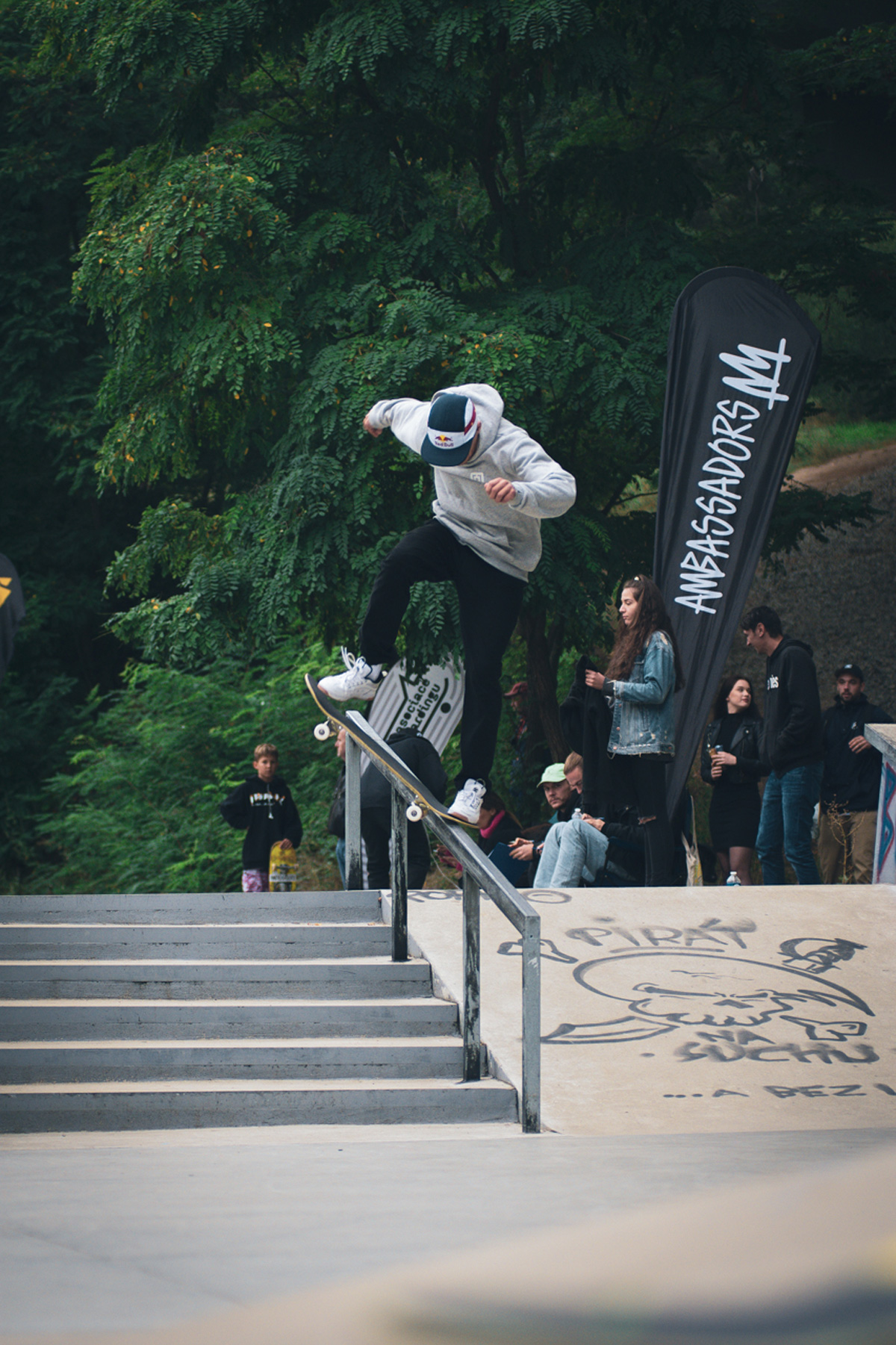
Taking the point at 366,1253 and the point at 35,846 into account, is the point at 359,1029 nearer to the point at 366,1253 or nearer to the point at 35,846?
the point at 366,1253

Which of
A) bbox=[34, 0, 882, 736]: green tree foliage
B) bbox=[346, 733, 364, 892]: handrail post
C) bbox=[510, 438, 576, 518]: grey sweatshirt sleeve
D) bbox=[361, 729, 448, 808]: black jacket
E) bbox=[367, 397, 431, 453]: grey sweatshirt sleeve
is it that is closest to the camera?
bbox=[510, 438, 576, 518]: grey sweatshirt sleeve

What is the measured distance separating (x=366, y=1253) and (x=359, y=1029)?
3.40 meters

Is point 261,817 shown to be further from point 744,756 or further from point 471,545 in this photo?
point 471,545

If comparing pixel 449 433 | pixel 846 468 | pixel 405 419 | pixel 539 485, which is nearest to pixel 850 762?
pixel 539 485

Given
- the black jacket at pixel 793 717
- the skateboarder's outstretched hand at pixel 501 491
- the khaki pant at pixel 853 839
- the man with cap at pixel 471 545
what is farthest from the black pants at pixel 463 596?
the khaki pant at pixel 853 839

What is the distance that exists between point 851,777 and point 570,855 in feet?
7.74

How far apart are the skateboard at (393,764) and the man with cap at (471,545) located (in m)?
0.09

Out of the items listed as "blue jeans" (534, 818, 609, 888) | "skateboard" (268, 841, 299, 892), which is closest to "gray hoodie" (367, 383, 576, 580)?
"blue jeans" (534, 818, 609, 888)

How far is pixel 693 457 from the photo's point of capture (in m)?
8.58

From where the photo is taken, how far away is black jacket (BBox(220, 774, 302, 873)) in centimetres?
850

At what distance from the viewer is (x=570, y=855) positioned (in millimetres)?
6387

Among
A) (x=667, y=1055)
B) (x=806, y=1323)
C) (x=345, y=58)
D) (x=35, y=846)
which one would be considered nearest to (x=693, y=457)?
(x=345, y=58)

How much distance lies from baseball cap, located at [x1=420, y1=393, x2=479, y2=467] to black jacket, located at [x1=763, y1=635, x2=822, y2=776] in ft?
11.2

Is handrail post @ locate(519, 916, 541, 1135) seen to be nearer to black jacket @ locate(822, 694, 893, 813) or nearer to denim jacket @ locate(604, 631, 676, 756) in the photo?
denim jacket @ locate(604, 631, 676, 756)
